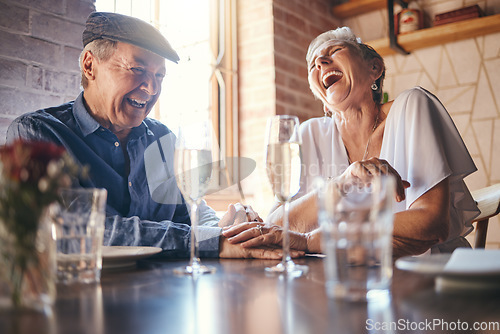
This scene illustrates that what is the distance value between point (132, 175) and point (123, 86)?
0.30 metres

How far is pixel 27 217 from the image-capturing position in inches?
16.3

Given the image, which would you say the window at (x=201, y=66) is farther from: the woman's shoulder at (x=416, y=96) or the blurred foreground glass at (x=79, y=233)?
the blurred foreground glass at (x=79, y=233)

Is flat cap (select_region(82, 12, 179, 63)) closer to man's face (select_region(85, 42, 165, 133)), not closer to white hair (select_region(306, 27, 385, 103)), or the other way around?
man's face (select_region(85, 42, 165, 133))

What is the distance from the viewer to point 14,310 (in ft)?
1.41

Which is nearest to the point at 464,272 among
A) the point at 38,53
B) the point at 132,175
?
the point at 132,175

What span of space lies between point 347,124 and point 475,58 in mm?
1775

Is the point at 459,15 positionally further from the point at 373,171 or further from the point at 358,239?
the point at 358,239

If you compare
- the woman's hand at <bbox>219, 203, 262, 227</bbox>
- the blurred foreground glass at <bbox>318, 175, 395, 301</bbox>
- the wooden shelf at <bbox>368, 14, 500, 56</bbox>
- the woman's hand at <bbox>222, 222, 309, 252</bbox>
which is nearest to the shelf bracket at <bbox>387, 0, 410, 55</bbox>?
the wooden shelf at <bbox>368, 14, 500, 56</bbox>

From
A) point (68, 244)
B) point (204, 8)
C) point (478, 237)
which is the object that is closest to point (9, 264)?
point (68, 244)

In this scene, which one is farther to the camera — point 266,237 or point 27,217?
point 266,237

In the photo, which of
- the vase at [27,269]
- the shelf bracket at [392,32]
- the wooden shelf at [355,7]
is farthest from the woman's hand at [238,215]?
the wooden shelf at [355,7]

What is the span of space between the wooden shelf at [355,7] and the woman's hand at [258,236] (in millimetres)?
2660

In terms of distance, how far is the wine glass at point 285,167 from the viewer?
2.38 ft

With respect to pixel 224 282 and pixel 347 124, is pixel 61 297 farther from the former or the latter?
pixel 347 124
